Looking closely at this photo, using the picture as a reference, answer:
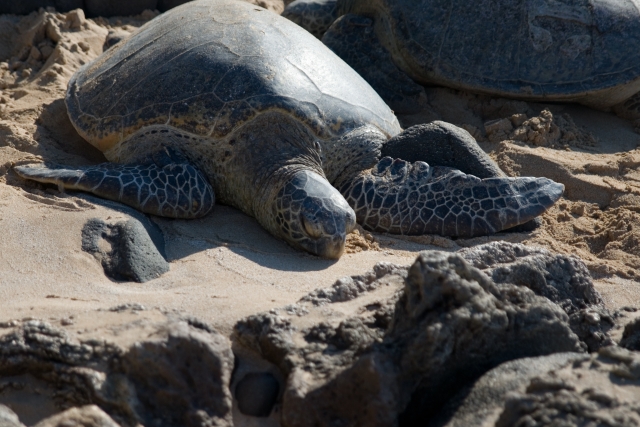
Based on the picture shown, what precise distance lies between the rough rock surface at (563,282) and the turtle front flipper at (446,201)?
1197mm

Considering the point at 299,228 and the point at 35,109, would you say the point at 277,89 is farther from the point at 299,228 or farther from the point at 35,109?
the point at 35,109

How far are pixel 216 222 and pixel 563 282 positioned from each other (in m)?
Answer: 2.17

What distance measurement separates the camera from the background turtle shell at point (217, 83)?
466cm

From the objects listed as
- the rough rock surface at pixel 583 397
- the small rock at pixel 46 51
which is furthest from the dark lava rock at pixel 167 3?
the rough rock surface at pixel 583 397

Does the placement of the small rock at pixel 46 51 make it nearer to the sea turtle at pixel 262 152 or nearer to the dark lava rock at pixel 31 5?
the dark lava rock at pixel 31 5

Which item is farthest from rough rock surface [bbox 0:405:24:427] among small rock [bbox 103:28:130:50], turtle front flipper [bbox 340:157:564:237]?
small rock [bbox 103:28:130:50]

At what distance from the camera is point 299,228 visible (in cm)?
429

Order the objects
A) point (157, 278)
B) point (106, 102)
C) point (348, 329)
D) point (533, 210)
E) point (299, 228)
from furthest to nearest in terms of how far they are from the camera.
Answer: point (106, 102)
point (533, 210)
point (299, 228)
point (157, 278)
point (348, 329)

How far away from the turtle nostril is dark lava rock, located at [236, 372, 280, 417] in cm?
153

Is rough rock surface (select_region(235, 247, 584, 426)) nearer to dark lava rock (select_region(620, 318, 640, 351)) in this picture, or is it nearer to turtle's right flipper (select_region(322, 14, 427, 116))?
dark lava rock (select_region(620, 318, 640, 351))

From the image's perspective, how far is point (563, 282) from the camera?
10.6ft

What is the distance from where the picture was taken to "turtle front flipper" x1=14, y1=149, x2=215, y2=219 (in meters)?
4.35

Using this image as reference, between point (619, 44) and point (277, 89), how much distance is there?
320 cm

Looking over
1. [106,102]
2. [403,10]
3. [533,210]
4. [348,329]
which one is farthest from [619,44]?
[348,329]
